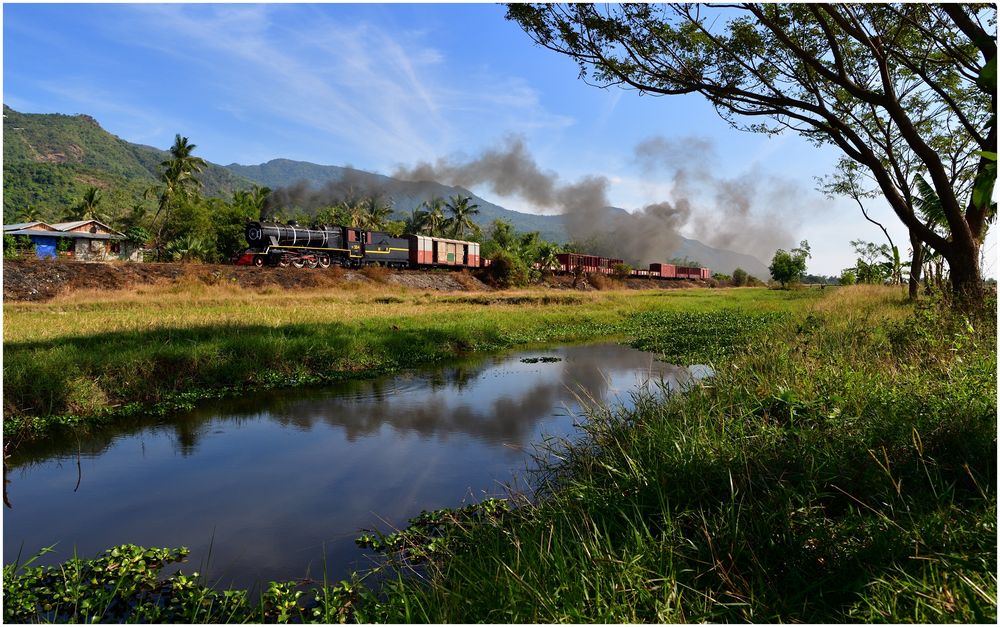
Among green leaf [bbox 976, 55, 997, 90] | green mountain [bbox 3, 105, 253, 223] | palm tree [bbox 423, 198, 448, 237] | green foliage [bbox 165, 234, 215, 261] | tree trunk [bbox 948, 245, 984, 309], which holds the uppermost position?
green mountain [bbox 3, 105, 253, 223]

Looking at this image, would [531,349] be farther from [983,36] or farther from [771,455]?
[771,455]

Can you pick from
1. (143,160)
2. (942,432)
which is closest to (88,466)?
(942,432)

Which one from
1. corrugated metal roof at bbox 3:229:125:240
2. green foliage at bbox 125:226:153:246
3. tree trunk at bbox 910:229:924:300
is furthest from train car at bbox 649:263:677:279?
corrugated metal roof at bbox 3:229:125:240

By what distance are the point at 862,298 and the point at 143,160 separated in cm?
19516

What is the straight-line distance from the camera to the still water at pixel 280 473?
4.96m

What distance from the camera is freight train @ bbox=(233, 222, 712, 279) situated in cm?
3128

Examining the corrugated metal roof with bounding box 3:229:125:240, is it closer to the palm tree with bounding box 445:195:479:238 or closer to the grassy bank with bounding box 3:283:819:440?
the grassy bank with bounding box 3:283:819:440

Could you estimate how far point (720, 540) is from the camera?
353cm

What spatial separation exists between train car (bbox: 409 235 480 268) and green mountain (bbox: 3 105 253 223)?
1739 inches

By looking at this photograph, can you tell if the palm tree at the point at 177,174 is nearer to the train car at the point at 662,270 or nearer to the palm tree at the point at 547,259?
the palm tree at the point at 547,259

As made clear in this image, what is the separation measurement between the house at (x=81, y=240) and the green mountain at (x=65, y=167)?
19971 millimetres

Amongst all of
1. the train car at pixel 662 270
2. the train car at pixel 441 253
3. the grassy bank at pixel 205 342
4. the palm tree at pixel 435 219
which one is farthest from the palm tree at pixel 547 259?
the grassy bank at pixel 205 342

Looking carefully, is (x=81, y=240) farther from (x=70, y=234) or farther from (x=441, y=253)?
(x=441, y=253)

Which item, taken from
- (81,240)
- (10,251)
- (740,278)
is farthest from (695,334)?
(740,278)
